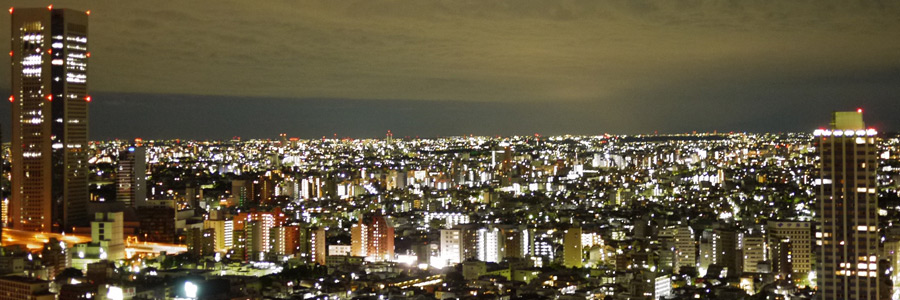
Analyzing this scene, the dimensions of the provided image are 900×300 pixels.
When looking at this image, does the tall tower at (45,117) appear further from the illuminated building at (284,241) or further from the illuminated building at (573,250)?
the illuminated building at (573,250)

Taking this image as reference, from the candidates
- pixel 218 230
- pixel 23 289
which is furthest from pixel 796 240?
pixel 23 289

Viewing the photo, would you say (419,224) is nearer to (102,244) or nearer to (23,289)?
(102,244)

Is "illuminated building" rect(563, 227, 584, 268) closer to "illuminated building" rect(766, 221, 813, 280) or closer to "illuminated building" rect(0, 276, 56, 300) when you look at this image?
"illuminated building" rect(766, 221, 813, 280)

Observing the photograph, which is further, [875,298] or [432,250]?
[432,250]

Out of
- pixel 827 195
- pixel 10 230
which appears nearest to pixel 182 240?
pixel 10 230

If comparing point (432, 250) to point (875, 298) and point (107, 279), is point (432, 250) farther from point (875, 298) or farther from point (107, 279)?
point (875, 298)
